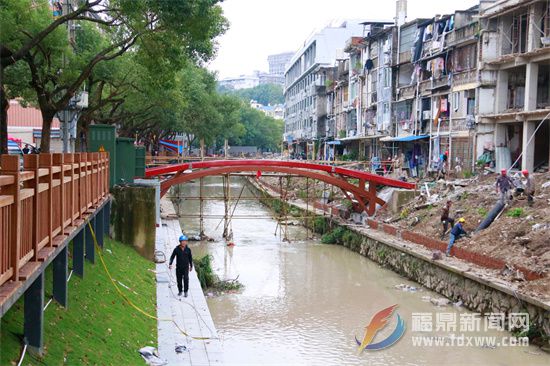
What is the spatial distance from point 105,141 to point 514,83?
20.1 meters

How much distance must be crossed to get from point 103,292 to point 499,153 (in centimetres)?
2264

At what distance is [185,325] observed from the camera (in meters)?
12.8

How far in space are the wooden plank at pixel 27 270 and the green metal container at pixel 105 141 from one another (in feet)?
39.6

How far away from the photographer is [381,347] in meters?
15.8

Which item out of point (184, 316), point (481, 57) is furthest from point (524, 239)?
point (481, 57)

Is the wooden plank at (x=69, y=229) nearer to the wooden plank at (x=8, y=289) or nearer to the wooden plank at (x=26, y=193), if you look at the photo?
the wooden plank at (x=26, y=193)

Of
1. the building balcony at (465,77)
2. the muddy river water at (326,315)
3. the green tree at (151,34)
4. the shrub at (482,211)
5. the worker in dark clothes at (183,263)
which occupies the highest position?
the building balcony at (465,77)

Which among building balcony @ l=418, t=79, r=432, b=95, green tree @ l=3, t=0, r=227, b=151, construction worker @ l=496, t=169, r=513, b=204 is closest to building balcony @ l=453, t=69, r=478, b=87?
building balcony @ l=418, t=79, r=432, b=95

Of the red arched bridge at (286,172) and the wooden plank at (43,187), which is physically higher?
the wooden plank at (43,187)

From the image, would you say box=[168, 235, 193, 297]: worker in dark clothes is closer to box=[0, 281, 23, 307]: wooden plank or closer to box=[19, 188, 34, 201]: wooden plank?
box=[19, 188, 34, 201]: wooden plank

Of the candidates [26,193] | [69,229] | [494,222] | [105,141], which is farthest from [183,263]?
[494,222]

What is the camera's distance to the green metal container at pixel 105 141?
61.3 ft

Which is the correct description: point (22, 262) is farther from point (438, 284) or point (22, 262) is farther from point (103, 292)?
point (438, 284)

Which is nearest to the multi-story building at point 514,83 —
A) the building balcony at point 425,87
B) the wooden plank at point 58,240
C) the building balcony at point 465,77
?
the building balcony at point 465,77
